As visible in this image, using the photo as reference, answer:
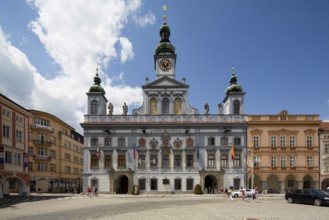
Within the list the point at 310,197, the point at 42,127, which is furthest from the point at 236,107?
the point at 42,127

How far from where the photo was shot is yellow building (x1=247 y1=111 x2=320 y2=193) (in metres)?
50.1

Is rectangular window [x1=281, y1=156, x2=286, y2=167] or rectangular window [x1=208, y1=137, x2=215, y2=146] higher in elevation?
rectangular window [x1=208, y1=137, x2=215, y2=146]

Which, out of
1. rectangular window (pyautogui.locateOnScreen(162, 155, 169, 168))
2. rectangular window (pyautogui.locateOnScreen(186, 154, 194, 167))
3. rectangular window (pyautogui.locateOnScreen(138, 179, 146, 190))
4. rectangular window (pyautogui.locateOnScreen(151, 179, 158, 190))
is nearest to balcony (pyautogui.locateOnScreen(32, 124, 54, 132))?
rectangular window (pyautogui.locateOnScreen(138, 179, 146, 190))

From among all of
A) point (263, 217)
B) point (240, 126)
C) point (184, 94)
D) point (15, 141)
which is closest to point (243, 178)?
point (240, 126)

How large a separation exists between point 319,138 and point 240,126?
14.8 m

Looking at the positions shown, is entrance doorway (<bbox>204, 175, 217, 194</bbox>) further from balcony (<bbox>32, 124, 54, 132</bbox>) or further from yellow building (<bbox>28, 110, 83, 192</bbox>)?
balcony (<bbox>32, 124, 54, 132</bbox>)

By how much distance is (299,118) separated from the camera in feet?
169

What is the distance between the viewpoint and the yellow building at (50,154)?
57.4 meters

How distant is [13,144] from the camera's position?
132 ft

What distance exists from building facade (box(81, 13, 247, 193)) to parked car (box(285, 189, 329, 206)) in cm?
1734

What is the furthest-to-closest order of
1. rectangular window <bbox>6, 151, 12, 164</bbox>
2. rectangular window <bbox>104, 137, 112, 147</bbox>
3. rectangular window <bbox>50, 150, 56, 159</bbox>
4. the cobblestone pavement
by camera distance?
rectangular window <bbox>50, 150, 56, 159</bbox> → rectangular window <bbox>104, 137, 112, 147</bbox> → rectangular window <bbox>6, 151, 12, 164</bbox> → the cobblestone pavement

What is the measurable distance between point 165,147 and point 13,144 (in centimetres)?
2354

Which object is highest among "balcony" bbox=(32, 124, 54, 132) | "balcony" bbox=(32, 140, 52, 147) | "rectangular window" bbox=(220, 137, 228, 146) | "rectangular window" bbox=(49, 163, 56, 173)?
"balcony" bbox=(32, 124, 54, 132)

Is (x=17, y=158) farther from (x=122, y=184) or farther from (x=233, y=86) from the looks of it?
(x=233, y=86)
